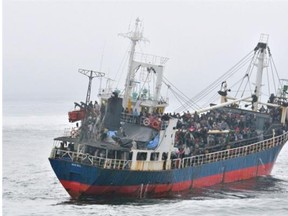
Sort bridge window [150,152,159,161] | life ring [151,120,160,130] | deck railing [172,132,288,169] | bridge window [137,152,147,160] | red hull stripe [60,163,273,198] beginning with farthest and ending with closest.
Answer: deck railing [172,132,288,169]
life ring [151,120,160,130]
bridge window [150,152,159,161]
bridge window [137,152,147,160]
red hull stripe [60,163,273,198]

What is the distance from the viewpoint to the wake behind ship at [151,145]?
37531 mm

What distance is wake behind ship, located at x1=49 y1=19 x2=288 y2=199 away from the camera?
37.5 metres

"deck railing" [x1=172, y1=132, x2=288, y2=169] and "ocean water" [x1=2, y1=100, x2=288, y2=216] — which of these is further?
"deck railing" [x1=172, y1=132, x2=288, y2=169]

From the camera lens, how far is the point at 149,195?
39.5 metres

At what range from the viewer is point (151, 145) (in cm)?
4009

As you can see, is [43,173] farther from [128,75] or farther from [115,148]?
[115,148]

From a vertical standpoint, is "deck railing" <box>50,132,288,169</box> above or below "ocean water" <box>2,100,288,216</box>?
above

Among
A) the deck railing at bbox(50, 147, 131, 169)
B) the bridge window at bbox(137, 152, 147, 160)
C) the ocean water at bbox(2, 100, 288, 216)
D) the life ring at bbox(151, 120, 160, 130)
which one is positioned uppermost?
the life ring at bbox(151, 120, 160, 130)

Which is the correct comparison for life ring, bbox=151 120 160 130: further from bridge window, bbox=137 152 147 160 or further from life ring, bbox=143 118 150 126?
bridge window, bbox=137 152 147 160

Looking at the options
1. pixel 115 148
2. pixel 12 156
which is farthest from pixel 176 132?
pixel 12 156

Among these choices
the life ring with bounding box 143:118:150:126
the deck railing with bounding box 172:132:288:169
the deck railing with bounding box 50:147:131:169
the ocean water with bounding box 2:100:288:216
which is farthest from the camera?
the deck railing with bounding box 172:132:288:169

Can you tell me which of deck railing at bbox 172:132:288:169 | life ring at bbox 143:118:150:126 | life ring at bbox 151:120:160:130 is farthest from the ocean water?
life ring at bbox 143:118:150:126

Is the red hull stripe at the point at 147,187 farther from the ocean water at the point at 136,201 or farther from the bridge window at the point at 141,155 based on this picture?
the bridge window at the point at 141,155

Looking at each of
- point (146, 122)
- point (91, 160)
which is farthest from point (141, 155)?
point (91, 160)
